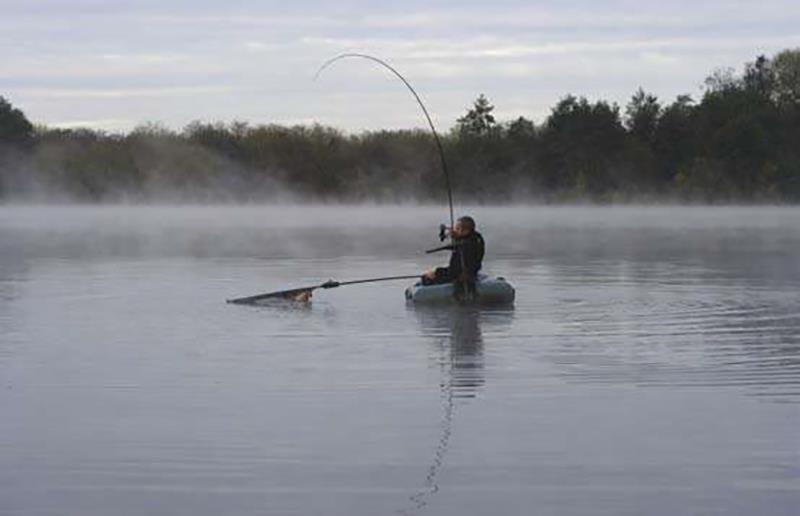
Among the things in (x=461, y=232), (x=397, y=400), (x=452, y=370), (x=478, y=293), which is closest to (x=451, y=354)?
(x=452, y=370)

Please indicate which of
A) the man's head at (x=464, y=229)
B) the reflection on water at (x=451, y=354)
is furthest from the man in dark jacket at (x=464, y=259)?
the reflection on water at (x=451, y=354)

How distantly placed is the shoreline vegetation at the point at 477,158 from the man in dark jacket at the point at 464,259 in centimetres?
6613

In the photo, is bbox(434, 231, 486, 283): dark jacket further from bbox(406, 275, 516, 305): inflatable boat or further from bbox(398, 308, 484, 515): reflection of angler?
bbox(398, 308, 484, 515): reflection of angler

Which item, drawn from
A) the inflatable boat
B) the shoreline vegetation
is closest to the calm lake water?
the inflatable boat

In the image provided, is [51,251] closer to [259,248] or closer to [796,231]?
[259,248]

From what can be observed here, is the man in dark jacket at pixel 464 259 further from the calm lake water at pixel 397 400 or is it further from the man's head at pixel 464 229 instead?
the calm lake water at pixel 397 400

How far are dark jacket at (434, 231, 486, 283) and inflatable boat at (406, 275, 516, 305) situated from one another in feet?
0.42

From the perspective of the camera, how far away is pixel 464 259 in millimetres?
20219

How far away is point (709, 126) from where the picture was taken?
86375mm

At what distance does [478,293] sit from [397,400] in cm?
825

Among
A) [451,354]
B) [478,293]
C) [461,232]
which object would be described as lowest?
[451,354]

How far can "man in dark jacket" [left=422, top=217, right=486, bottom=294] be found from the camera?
20078mm

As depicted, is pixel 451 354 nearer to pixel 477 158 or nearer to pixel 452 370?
pixel 452 370

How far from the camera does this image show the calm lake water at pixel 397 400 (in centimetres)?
908
